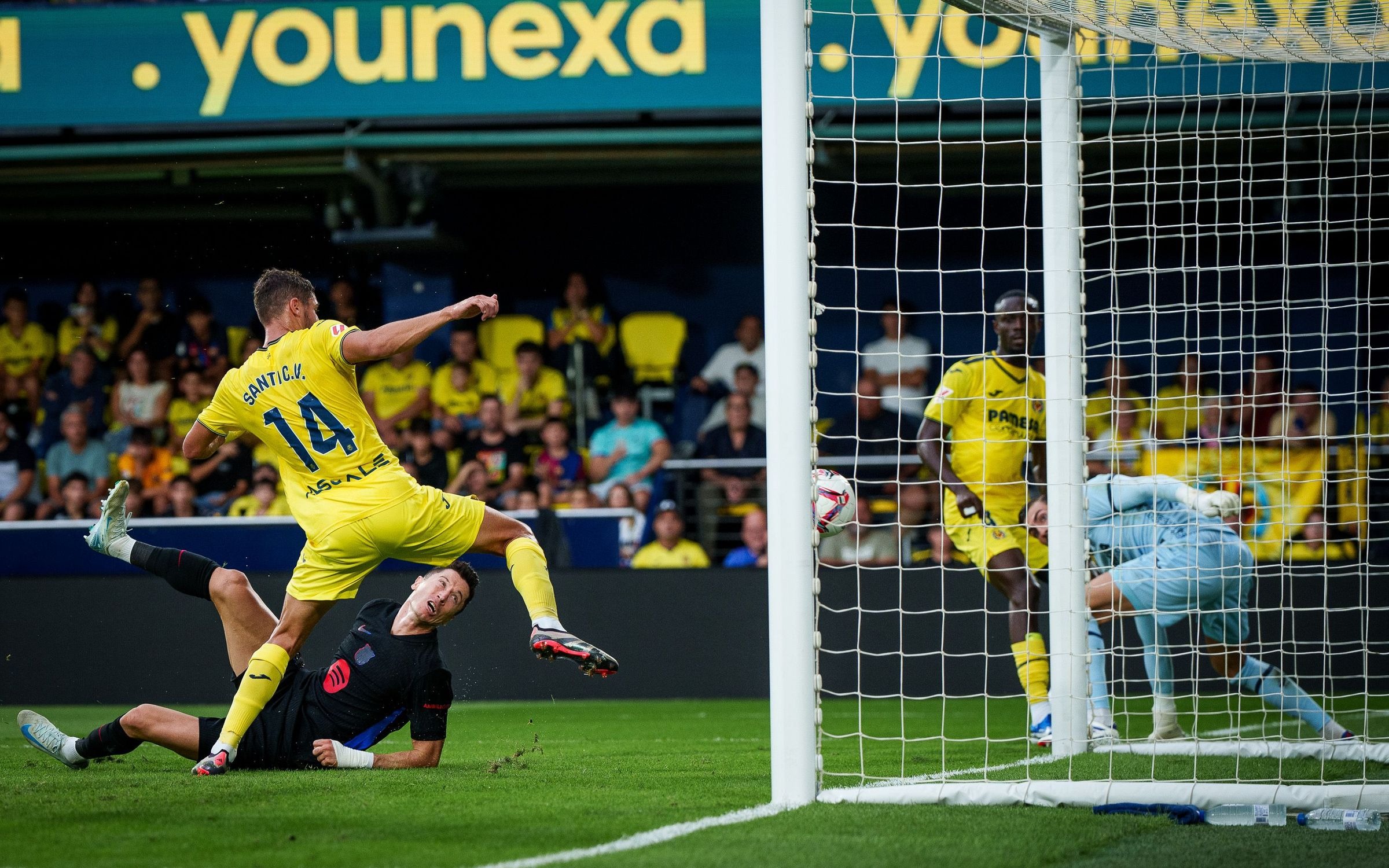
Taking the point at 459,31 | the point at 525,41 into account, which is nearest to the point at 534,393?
the point at 525,41

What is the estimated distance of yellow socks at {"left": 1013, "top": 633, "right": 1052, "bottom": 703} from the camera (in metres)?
6.50

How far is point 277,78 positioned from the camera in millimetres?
10562

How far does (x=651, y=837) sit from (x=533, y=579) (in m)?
1.84

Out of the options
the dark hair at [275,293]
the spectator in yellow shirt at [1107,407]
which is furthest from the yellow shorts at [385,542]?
the spectator in yellow shirt at [1107,407]

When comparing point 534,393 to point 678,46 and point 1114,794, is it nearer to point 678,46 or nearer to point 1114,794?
point 678,46

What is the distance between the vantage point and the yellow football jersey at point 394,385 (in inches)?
444

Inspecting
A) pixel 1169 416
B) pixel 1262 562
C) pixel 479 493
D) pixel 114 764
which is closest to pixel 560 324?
pixel 479 493

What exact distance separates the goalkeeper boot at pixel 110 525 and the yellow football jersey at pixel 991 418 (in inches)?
143

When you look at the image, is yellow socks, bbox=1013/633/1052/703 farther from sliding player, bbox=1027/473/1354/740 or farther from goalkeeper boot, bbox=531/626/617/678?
goalkeeper boot, bbox=531/626/617/678

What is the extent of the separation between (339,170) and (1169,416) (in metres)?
6.37

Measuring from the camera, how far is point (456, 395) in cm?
1142

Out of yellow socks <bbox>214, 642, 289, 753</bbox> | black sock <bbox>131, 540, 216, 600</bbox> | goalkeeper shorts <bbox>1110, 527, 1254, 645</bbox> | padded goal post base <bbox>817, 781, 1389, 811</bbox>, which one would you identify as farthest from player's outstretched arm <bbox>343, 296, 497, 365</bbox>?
goalkeeper shorts <bbox>1110, 527, 1254, 645</bbox>

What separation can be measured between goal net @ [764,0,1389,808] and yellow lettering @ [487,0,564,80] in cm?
198

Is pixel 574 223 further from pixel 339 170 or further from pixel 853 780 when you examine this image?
pixel 853 780
